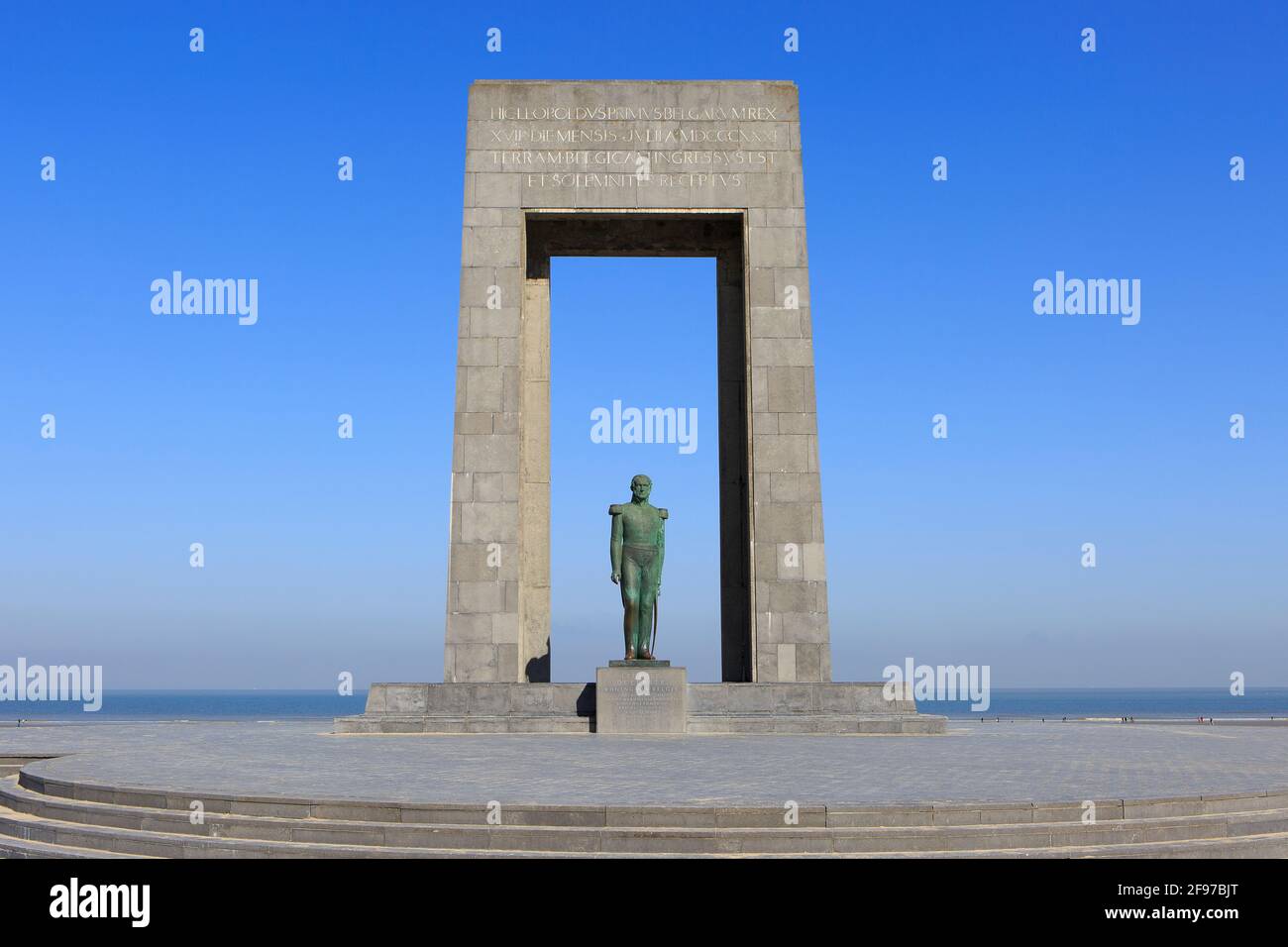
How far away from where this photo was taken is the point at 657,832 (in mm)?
10000

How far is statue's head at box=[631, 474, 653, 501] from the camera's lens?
22.8 m

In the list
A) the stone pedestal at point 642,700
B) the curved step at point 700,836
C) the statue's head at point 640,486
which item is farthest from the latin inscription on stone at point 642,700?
the curved step at point 700,836

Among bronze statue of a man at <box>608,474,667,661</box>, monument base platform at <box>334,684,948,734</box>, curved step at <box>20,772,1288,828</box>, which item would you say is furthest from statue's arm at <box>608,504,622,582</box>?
curved step at <box>20,772,1288,828</box>

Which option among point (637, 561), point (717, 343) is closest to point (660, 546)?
point (637, 561)

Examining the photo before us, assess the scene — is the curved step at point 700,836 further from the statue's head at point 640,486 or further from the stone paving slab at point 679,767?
the statue's head at point 640,486

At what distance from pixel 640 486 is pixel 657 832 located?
13.1 m

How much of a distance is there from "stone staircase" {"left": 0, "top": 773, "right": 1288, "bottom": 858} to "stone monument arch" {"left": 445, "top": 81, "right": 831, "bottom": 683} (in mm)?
14196

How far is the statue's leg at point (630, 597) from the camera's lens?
2259 cm

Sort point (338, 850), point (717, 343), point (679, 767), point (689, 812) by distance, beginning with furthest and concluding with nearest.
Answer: point (717, 343), point (679, 767), point (689, 812), point (338, 850)

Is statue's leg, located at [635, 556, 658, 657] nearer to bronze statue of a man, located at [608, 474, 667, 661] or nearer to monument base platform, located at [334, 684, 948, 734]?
bronze statue of a man, located at [608, 474, 667, 661]

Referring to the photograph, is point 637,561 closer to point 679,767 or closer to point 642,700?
point 642,700
